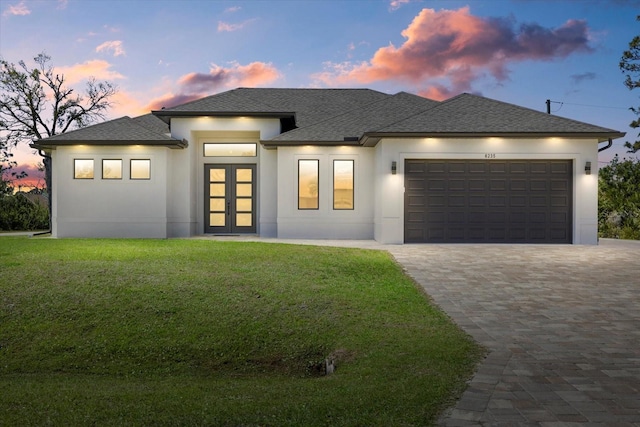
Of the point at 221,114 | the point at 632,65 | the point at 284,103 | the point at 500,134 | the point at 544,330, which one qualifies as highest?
the point at 632,65

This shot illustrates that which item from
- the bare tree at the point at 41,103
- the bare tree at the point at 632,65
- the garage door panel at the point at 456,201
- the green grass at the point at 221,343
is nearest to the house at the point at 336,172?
the garage door panel at the point at 456,201

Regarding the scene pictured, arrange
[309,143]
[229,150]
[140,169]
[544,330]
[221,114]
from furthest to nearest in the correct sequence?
[229,150] < [221,114] < [140,169] < [309,143] < [544,330]

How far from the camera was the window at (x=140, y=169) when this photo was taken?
17.9 metres

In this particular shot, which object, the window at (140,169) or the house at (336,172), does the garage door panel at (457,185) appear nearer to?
the house at (336,172)

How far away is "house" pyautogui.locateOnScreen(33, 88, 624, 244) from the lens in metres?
16.1

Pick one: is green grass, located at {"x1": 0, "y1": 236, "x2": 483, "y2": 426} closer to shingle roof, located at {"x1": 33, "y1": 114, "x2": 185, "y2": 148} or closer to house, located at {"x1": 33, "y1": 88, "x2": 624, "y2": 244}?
house, located at {"x1": 33, "y1": 88, "x2": 624, "y2": 244}

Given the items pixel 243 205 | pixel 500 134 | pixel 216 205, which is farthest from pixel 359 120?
pixel 216 205

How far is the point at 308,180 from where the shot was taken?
58.4 feet

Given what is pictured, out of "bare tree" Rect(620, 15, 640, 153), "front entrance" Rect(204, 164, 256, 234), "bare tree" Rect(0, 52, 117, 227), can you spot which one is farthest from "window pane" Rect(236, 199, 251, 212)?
"bare tree" Rect(620, 15, 640, 153)

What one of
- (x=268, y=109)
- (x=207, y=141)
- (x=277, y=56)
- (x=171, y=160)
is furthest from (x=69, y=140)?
(x=277, y=56)

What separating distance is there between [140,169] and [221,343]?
12.9 m

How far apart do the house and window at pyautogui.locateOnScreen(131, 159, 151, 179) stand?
0.04m

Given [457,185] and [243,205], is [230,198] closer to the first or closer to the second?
[243,205]

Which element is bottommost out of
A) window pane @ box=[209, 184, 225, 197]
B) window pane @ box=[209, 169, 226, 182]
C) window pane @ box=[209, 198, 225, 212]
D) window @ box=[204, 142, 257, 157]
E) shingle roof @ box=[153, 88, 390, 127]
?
window pane @ box=[209, 198, 225, 212]
